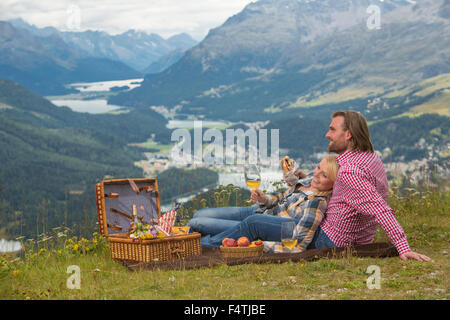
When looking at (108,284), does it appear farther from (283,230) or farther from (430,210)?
(430,210)

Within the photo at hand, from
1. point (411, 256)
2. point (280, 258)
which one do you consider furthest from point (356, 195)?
point (280, 258)

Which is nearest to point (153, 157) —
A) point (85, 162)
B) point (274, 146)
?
point (85, 162)

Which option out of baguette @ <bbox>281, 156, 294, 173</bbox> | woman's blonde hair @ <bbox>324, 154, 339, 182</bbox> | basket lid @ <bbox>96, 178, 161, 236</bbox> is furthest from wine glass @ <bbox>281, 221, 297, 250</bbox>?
basket lid @ <bbox>96, 178, 161, 236</bbox>

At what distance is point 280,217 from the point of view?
261 inches

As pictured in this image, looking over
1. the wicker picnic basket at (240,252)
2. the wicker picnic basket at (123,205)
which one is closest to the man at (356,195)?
the wicker picnic basket at (240,252)

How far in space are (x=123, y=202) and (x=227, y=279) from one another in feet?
11.8

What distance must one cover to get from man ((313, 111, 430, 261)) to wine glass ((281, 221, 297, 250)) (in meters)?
0.37

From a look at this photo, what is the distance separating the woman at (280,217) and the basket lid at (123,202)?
1.30 metres

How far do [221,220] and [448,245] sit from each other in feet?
10.1

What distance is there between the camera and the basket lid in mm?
8172

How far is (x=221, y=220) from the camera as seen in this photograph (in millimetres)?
7328

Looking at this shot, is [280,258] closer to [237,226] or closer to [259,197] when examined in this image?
[237,226]
